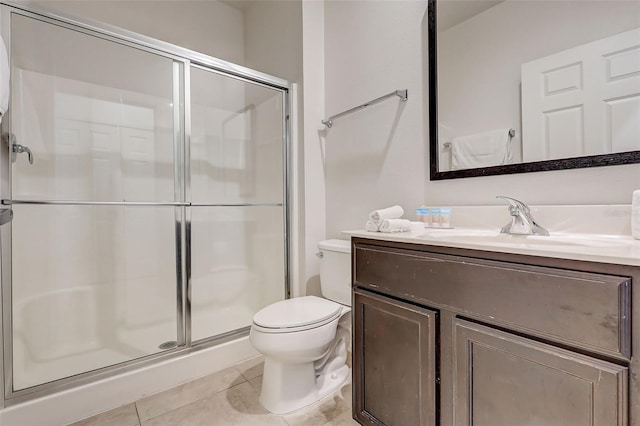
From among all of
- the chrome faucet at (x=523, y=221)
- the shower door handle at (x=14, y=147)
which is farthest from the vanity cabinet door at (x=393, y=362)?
the shower door handle at (x=14, y=147)

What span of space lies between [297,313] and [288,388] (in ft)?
1.12

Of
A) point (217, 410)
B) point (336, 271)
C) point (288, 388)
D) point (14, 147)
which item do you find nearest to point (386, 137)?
point (336, 271)

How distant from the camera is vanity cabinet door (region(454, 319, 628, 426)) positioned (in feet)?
1.97

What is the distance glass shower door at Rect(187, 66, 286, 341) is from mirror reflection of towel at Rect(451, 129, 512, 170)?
1164 mm

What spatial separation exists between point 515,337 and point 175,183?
1800 mm

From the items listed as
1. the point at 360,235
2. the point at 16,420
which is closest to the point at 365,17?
the point at 360,235

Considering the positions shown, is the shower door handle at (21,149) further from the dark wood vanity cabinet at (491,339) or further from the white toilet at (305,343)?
the dark wood vanity cabinet at (491,339)

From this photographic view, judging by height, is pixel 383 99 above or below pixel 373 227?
above

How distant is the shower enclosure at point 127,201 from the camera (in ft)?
4.79

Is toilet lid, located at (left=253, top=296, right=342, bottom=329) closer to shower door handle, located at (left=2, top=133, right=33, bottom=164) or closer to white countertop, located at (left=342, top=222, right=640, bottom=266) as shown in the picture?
white countertop, located at (left=342, top=222, right=640, bottom=266)

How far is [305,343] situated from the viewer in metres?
1.31

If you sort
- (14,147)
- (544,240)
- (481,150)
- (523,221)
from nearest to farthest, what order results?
(544,240) → (523,221) → (481,150) → (14,147)

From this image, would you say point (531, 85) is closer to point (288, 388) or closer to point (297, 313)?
point (297, 313)

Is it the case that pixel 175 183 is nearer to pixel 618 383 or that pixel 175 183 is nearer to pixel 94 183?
pixel 94 183
